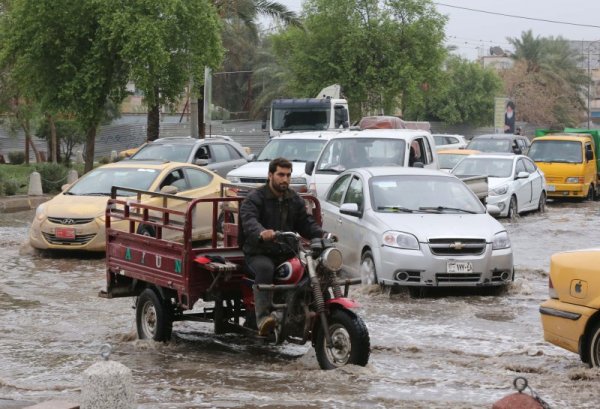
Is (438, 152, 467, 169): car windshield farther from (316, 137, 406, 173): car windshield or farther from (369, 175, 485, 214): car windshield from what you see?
(369, 175, 485, 214): car windshield

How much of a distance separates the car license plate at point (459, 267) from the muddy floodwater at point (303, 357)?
0.37 meters

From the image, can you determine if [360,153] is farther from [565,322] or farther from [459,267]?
[565,322]

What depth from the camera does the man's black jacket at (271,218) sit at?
9.05 metres

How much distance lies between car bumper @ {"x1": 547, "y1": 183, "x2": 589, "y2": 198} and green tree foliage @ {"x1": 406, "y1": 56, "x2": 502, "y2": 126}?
4330cm

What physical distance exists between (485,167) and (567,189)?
5.44 metres

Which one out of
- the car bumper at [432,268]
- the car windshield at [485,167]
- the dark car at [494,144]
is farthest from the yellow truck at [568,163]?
the car bumper at [432,268]

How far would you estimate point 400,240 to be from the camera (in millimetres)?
13047

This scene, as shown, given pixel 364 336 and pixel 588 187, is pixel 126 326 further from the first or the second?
pixel 588 187

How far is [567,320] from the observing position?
8.43 metres

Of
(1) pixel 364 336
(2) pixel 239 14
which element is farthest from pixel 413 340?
(2) pixel 239 14

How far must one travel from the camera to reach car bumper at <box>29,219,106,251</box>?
16.9m

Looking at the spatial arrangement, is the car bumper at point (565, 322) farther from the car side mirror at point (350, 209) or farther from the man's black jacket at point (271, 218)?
the car side mirror at point (350, 209)

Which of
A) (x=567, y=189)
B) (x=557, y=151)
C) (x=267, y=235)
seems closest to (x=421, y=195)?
(x=267, y=235)

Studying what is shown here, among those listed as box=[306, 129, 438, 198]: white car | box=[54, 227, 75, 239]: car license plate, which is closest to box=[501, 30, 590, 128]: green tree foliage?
box=[306, 129, 438, 198]: white car
